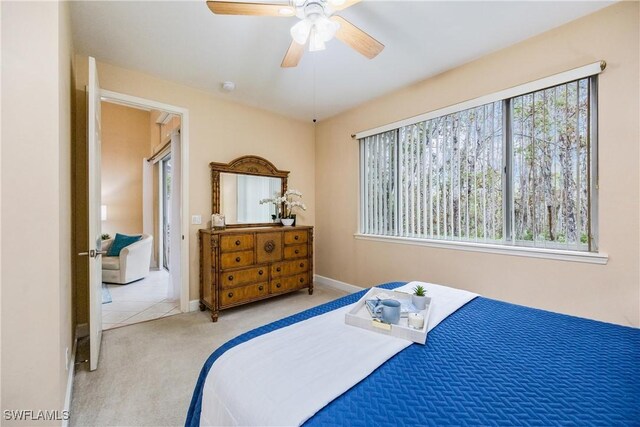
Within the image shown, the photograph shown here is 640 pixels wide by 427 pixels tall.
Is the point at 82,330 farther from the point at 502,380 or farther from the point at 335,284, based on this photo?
the point at 502,380

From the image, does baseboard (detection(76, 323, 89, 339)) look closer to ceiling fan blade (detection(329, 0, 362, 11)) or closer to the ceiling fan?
the ceiling fan

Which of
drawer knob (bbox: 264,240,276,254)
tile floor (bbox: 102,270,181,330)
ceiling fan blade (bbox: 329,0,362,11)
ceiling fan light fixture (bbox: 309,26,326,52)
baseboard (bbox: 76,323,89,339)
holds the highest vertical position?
ceiling fan blade (bbox: 329,0,362,11)

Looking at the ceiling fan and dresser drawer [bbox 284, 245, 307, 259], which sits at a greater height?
the ceiling fan

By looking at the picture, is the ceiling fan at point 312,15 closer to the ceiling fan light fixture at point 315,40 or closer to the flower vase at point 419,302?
the ceiling fan light fixture at point 315,40

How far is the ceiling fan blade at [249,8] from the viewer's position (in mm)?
1549

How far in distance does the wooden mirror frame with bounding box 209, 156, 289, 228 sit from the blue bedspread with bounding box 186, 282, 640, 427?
2.44m

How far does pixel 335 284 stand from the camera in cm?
409

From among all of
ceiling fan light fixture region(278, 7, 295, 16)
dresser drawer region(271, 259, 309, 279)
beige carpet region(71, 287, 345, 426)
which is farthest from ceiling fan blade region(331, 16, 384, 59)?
beige carpet region(71, 287, 345, 426)

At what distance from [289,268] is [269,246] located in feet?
1.43

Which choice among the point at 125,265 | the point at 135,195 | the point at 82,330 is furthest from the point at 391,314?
the point at 135,195

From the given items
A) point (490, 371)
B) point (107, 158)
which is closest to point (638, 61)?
point (490, 371)

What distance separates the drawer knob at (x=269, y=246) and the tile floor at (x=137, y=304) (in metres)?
1.25

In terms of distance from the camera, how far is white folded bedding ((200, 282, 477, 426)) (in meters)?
0.80

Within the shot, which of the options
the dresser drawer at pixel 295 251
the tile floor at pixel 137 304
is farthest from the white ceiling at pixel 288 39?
the tile floor at pixel 137 304
